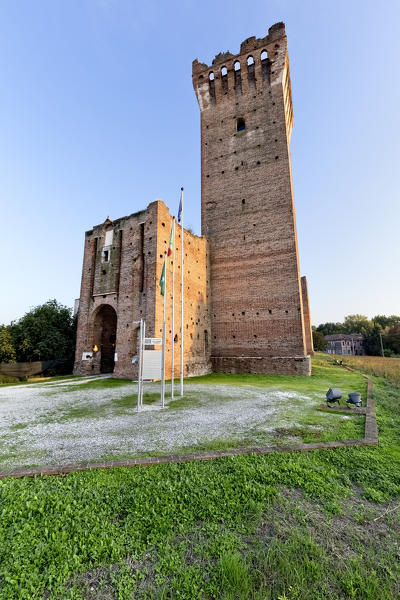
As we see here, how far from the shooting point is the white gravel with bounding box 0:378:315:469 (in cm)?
471

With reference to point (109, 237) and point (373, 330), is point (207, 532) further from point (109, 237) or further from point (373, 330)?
point (373, 330)

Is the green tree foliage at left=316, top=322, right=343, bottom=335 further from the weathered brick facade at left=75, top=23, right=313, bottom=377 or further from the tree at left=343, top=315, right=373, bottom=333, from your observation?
the weathered brick facade at left=75, top=23, right=313, bottom=377

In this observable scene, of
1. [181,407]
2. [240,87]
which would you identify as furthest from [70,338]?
[240,87]

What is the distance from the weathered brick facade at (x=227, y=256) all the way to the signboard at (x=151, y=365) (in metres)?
6.93

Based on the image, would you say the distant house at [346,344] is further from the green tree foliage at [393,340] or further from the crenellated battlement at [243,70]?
the crenellated battlement at [243,70]

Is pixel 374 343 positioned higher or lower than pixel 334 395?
higher

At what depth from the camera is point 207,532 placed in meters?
2.67

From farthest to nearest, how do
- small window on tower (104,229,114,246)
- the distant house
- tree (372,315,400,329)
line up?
the distant house < tree (372,315,400,329) < small window on tower (104,229,114,246)

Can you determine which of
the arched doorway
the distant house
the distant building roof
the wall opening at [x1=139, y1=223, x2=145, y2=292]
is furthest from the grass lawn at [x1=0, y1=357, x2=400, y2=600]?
the distant building roof

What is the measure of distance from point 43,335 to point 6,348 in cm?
250

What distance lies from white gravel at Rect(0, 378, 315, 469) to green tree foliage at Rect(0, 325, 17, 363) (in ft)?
37.9

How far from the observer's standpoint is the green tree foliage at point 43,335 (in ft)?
66.2

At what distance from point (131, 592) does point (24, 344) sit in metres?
22.1

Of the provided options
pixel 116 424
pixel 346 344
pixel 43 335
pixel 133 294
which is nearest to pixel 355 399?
pixel 116 424
